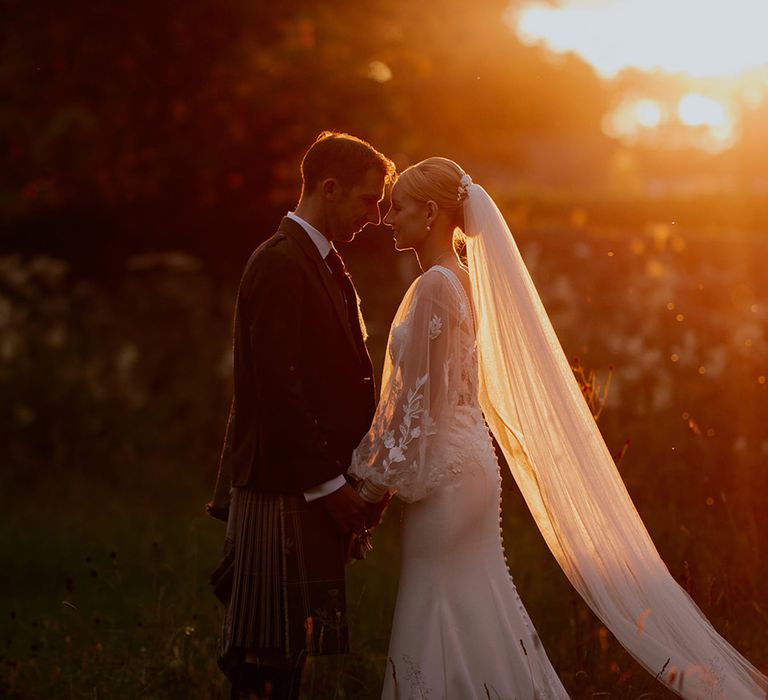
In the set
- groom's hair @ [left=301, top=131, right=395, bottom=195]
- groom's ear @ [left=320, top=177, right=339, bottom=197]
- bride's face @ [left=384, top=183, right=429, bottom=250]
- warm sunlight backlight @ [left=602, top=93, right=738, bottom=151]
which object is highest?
warm sunlight backlight @ [left=602, top=93, right=738, bottom=151]

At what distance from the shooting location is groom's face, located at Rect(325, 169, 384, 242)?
410 centimetres

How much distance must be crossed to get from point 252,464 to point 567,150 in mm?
24605

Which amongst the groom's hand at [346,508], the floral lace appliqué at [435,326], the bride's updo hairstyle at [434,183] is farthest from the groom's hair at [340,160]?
the groom's hand at [346,508]

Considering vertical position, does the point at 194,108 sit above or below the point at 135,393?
above

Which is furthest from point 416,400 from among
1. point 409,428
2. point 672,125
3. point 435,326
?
point 672,125

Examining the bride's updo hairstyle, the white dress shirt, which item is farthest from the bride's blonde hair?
the white dress shirt

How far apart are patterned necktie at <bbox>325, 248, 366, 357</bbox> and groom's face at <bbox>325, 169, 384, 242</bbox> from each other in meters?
0.09

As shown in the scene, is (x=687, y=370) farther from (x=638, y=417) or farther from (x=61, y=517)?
(x=61, y=517)

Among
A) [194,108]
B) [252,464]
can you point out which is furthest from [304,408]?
[194,108]

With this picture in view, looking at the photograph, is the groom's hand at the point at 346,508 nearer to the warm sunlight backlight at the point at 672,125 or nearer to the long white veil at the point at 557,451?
the long white veil at the point at 557,451

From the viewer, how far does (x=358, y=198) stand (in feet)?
13.5

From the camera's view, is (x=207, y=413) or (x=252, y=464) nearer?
(x=252, y=464)

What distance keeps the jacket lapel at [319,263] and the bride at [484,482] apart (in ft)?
0.65

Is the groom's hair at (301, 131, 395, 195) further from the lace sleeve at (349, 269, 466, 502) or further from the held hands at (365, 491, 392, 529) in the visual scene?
the held hands at (365, 491, 392, 529)
